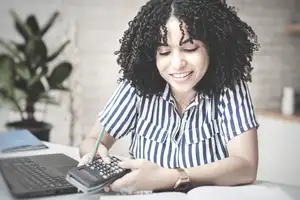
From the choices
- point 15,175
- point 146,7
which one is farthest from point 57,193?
point 146,7

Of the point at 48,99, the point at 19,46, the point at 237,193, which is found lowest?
the point at 237,193

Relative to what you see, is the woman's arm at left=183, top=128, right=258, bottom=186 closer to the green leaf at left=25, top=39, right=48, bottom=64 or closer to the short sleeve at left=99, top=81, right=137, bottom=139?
the short sleeve at left=99, top=81, right=137, bottom=139

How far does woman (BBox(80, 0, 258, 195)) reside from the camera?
21.2 inches

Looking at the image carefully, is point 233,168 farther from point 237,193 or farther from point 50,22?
point 50,22

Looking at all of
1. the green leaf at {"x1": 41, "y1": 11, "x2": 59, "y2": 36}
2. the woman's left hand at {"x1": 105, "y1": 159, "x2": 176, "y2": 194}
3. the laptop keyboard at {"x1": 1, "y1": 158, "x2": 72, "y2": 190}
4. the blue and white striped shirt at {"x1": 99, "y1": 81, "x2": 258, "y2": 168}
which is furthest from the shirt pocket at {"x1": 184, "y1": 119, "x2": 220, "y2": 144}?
the green leaf at {"x1": 41, "y1": 11, "x2": 59, "y2": 36}

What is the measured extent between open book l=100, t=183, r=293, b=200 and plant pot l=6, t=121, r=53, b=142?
0.89 ft

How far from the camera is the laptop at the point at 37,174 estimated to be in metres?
0.51

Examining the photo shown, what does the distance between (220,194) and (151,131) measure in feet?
0.62

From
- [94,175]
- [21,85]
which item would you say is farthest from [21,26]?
[94,175]

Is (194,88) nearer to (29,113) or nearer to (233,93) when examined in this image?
(233,93)

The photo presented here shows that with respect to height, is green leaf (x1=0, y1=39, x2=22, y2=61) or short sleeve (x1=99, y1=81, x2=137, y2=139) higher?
green leaf (x1=0, y1=39, x2=22, y2=61)

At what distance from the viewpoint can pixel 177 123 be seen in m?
0.63

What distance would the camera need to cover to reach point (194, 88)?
60 centimetres

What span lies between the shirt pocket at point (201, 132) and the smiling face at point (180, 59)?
0.08m
